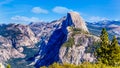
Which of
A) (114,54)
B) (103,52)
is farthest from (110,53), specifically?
(103,52)

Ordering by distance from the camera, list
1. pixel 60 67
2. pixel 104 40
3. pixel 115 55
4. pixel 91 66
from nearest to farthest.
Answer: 1. pixel 91 66
2. pixel 60 67
3. pixel 115 55
4. pixel 104 40

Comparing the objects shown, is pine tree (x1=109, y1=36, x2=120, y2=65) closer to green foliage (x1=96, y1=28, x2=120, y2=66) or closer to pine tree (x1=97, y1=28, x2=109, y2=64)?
green foliage (x1=96, y1=28, x2=120, y2=66)

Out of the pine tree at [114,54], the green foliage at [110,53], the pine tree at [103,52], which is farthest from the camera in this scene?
the pine tree at [103,52]

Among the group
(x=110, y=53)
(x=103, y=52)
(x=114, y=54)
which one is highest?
(x=103, y=52)

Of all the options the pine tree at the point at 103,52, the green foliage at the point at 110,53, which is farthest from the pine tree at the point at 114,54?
the pine tree at the point at 103,52

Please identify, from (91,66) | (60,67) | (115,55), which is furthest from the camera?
(115,55)

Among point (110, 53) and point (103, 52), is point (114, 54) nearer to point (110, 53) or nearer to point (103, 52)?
point (110, 53)

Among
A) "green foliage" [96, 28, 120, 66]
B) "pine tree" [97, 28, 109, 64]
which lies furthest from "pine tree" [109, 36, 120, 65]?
"pine tree" [97, 28, 109, 64]

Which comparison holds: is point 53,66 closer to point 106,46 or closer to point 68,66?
point 68,66

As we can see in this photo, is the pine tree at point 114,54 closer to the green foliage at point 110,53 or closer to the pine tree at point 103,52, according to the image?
the green foliage at point 110,53

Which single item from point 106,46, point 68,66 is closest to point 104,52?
point 106,46

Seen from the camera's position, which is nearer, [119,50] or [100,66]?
[100,66]
